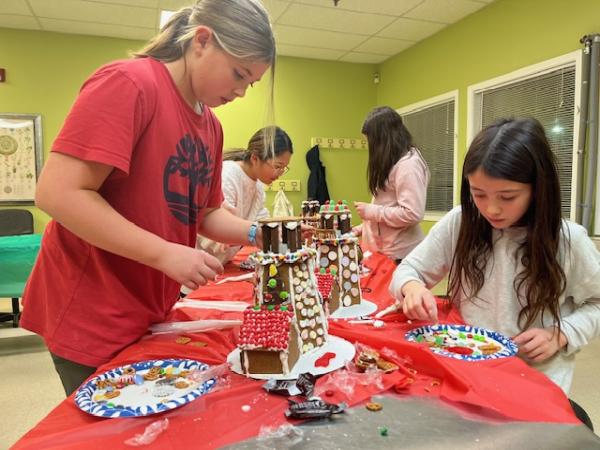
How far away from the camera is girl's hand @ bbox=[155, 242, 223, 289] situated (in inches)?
28.7

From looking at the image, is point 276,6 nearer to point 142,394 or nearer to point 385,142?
point 385,142

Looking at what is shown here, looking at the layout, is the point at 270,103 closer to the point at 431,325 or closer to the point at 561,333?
the point at 431,325

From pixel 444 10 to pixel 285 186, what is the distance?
233 centimetres

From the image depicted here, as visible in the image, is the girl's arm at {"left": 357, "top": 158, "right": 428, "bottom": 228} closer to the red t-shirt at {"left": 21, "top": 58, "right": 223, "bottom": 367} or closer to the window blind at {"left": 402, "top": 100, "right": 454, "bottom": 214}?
the red t-shirt at {"left": 21, "top": 58, "right": 223, "bottom": 367}

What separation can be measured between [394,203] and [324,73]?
336 cm

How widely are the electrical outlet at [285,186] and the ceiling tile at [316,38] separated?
56.8 inches

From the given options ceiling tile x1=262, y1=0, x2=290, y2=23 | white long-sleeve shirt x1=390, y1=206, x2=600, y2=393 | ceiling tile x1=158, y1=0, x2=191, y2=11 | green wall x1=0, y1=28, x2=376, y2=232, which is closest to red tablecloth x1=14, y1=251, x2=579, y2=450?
white long-sleeve shirt x1=390, y1=206, x2=600, y2=393

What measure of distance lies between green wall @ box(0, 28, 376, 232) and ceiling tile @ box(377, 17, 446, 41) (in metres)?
0.93

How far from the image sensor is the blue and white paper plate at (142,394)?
61 cm

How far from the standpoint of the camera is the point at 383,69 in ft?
17.4

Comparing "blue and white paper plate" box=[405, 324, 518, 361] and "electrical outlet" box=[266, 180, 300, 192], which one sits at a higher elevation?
Result: "electrical outlet" box=[266, 180, 300, 192]

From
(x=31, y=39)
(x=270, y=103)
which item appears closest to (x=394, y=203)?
(x=270, y=103)

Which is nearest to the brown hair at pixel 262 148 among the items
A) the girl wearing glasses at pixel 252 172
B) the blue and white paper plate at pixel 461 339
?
the girl wearing glasses at pixel 252 172

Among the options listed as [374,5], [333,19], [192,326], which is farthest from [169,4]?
[192,326]
